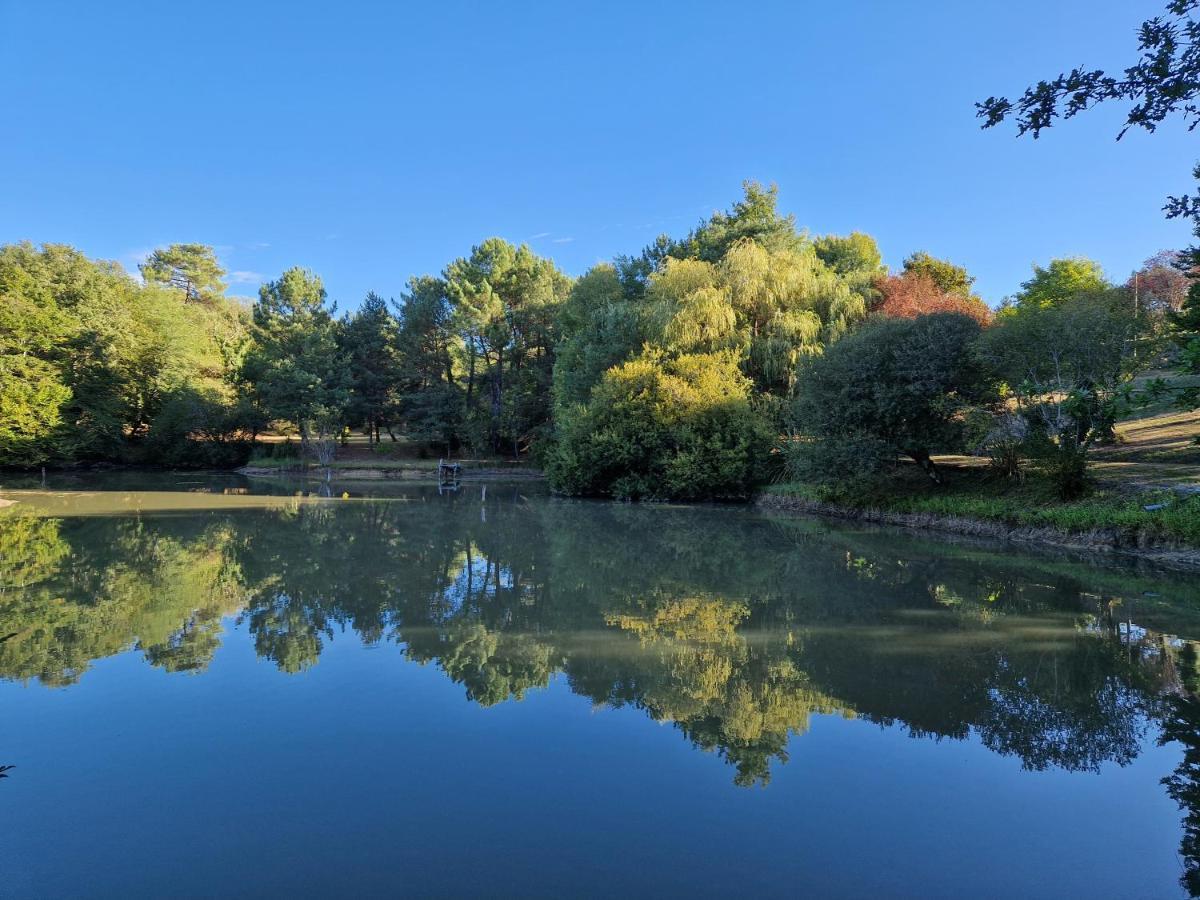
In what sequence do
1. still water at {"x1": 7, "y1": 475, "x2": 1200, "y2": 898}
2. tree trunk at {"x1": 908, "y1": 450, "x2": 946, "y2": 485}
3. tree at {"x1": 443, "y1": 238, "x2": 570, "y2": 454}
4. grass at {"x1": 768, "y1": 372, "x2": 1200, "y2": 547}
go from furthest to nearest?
tree at {"x1": 443, "y1": 238, "x2": 570, "y2": 454}, tree trunk at {"x1": 908, "y1": 450, "x2": 946, "y2": 485}, grass at {"x1": 768, "y1": 372, "x2": 1200, "y2": 547}, still water at {"x1": 7, "y1": 475, "x2": 1200, "y2": 898}

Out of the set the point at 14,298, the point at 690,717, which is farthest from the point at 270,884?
the point at 14,298

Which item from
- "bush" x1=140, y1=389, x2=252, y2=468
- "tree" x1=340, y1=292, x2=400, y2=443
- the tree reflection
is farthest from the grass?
"bush" x1=140, y1=389, x2=252, y2=468

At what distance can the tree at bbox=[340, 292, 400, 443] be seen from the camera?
136 feet

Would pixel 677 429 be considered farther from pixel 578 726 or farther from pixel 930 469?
pixel 578 726

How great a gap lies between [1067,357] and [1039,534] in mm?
3928

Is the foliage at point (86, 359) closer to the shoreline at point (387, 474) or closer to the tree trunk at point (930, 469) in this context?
the shoreline at point (387, 474)

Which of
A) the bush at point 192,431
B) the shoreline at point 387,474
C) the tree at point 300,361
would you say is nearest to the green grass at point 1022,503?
the shoreline at point 387,474

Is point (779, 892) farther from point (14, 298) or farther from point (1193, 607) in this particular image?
point (14, 298)

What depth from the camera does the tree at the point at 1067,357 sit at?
14.7 meters

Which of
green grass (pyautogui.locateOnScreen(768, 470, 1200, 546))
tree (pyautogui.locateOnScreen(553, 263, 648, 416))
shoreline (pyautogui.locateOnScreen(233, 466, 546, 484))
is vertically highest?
tree (pyautogui.locateOnScreen(553, 263, 648, 416))

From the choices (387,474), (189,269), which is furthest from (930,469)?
(189,269)

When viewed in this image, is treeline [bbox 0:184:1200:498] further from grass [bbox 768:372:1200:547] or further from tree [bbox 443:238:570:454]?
grass [bbox 768:372:1200:547]

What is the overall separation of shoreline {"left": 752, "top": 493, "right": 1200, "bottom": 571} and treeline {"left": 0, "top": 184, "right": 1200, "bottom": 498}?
1.54 m

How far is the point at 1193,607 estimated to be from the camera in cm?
879
